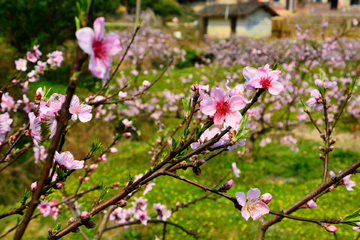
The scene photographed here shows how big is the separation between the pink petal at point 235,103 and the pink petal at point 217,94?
3 cm

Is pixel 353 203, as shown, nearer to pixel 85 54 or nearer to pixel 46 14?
pixel 85 54

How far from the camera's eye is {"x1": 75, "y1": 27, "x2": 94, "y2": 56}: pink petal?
575mm

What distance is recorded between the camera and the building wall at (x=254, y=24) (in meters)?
30.6

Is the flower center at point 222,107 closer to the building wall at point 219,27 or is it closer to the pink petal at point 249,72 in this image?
the pink petal at point 249,72

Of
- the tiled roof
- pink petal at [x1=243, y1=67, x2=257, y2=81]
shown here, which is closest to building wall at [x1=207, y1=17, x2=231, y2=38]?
the tiled roof

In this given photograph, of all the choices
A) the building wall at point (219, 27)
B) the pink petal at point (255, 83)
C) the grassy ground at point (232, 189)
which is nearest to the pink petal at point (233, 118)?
the pink petal at point (255, 83)

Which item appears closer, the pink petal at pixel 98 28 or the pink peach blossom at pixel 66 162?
the pink petal at pixel 98 28

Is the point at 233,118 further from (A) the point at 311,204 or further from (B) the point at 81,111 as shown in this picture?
(A) the point at 311,204

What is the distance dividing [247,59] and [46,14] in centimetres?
902

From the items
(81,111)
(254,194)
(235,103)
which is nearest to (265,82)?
(235,103)

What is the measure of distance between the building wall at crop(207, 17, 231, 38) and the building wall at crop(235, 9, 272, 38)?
112cm

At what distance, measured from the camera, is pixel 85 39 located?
59 centimetres

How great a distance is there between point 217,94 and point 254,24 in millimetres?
32781

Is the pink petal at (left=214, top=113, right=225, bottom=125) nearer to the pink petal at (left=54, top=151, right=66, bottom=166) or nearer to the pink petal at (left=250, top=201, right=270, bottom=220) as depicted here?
the pink petal at (left=250, top=201, right=270, bottom=220)
